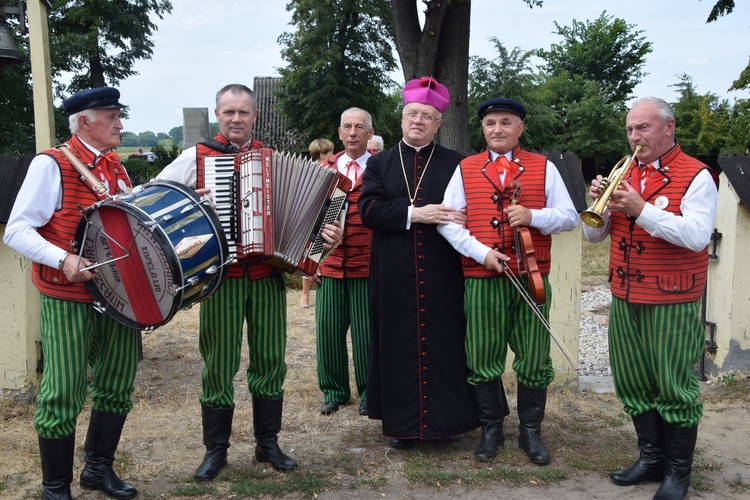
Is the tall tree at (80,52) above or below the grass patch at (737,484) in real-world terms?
above

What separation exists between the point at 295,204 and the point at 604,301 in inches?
283

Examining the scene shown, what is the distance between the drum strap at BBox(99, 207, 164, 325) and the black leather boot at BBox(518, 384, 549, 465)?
2220 mm

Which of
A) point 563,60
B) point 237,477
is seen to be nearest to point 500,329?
point 237,477

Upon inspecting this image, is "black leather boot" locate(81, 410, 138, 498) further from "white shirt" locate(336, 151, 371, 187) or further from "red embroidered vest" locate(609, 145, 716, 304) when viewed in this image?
"red embroidered vest" locate(609, 145, 716, 304)

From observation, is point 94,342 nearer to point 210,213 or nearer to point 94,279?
point 94,279

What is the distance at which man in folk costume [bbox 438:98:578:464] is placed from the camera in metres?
4.20

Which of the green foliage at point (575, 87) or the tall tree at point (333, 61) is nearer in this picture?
the tall tree at point (333, 61)

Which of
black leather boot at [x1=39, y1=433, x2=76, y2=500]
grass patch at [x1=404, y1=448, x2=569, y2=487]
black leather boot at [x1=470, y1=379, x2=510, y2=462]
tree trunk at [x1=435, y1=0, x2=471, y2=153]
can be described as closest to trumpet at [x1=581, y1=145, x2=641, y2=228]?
black leather boot at [x1=470, y1=379, x2=510, y2=462]

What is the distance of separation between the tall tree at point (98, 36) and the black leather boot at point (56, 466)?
24.7 metres

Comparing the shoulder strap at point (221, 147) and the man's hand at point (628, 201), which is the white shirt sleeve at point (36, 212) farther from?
the man's hand at point (628, 201)

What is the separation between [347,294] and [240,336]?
1.46 m

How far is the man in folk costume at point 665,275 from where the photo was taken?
377 centimetres

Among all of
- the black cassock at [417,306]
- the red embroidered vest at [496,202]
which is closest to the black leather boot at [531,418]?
the black cassock at [417,306]

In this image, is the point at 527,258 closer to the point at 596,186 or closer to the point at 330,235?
the point at 596,186
